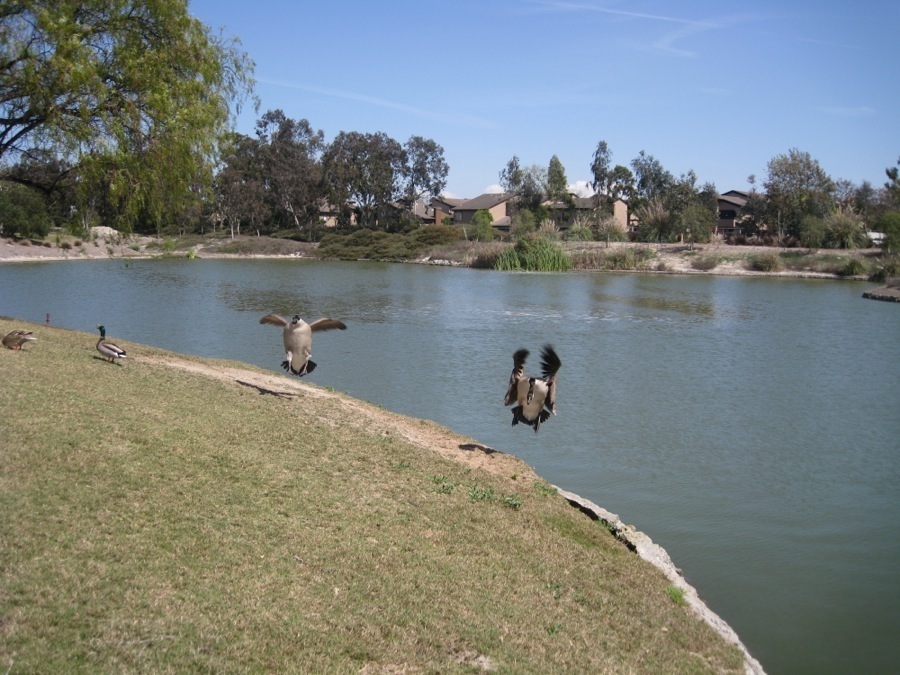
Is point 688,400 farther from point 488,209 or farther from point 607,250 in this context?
point 488,209

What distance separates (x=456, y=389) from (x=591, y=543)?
11035 mm

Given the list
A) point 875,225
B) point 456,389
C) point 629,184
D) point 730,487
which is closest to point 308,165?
point 629,184

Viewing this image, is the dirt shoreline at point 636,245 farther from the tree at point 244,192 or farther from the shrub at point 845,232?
the tree at point 244,192

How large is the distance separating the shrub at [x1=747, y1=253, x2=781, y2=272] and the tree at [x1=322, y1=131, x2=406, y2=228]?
52.9m

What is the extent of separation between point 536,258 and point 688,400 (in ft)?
170

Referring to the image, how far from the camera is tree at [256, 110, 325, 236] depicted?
10444 cm

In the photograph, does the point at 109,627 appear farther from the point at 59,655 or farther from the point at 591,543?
the point at 591,543

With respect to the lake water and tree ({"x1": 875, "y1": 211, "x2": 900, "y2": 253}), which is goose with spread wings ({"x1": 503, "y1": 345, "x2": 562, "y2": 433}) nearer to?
the lake water

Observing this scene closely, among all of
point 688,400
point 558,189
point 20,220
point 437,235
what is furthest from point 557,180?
point 688,400

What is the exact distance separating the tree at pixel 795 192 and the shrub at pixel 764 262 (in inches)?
432

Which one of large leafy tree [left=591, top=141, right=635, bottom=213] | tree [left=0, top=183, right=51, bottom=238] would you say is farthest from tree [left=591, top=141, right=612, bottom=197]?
tree [left=0, top=183, right=51, bottom=238]

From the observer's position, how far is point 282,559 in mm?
7051

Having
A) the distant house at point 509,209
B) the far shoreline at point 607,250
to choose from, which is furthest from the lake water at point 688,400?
the distant house at point 509,209

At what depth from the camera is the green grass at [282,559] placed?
570 centimetres
